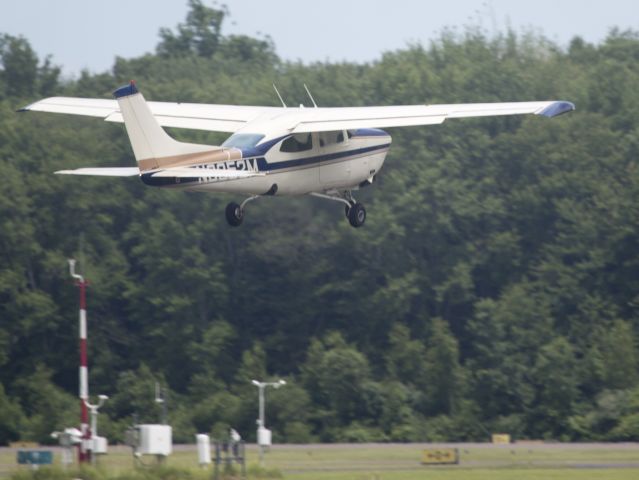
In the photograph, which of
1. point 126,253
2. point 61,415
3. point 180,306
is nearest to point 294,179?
point 61,415

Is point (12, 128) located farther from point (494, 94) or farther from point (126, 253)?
point (494, 94)

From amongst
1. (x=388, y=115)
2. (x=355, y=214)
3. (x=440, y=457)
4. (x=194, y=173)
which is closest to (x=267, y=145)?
(x=194, y=173)

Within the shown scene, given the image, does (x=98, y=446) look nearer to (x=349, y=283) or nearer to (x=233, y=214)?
(x=233, y=214)

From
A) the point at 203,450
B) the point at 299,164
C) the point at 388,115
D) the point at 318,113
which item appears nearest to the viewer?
the point at 203,450

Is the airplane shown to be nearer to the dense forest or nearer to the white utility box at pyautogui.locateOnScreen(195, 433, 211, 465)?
the white utility box at pyautogui.locateOnScreen(195, 433, 211, 465)

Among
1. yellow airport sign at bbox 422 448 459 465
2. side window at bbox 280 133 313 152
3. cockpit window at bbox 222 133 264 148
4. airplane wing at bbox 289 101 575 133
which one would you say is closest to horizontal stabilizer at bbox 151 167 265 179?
cockpit window at bbox 222 133 264 148

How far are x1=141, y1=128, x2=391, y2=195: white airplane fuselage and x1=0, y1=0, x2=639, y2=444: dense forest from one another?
2145cm

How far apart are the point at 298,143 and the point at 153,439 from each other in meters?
6.90

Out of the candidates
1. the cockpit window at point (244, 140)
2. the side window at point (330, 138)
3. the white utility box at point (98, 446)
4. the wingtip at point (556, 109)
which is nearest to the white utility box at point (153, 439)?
the white utility box at point (98, 446)

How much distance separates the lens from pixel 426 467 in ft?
107

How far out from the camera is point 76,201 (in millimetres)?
62750

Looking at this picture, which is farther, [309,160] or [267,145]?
[309,160]

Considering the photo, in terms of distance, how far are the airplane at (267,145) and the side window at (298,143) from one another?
16 mm

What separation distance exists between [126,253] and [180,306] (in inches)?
216
